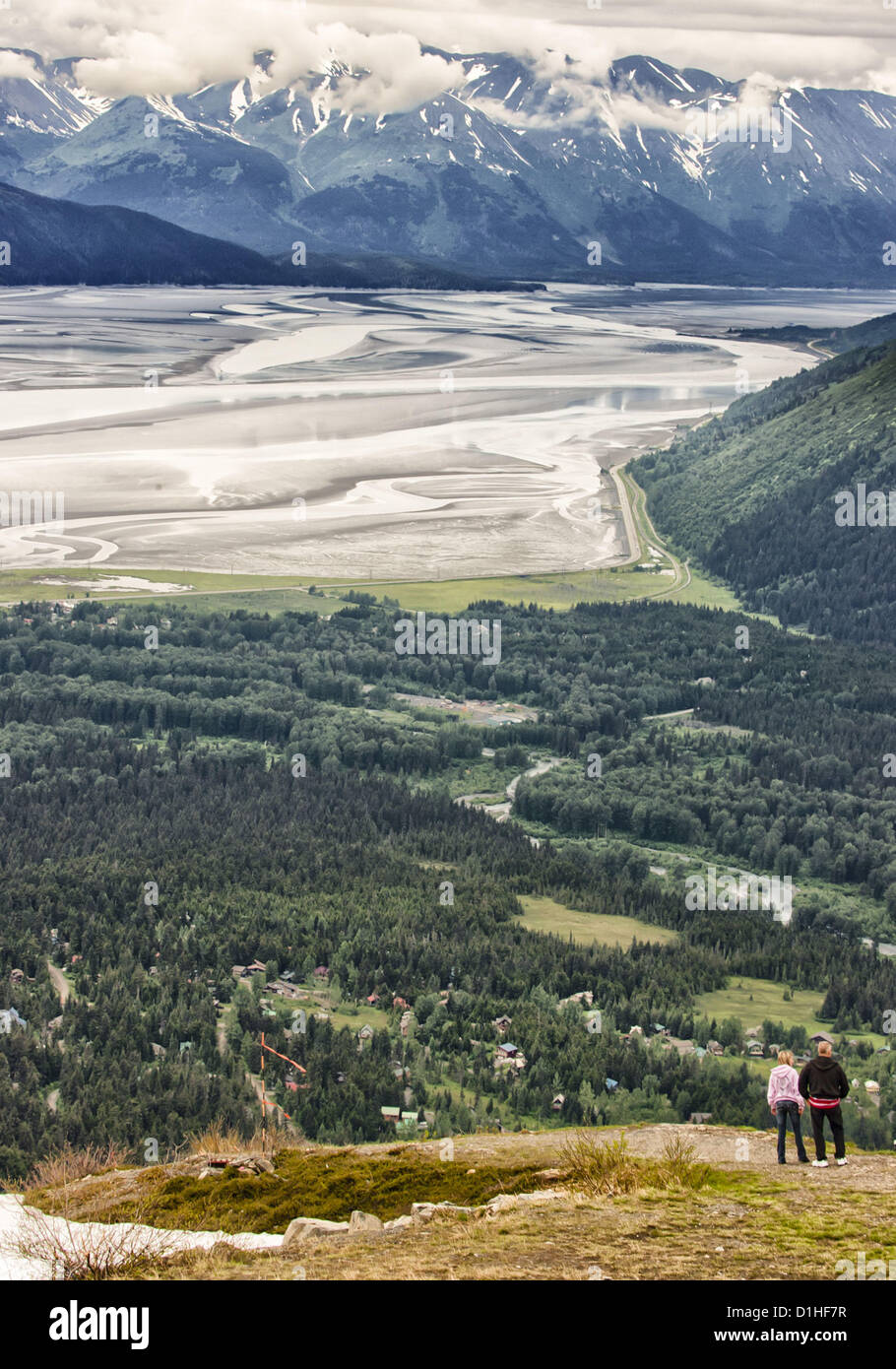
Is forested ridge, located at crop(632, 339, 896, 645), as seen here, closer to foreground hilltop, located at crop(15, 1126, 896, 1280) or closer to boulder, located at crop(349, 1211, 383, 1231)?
foreground hilltop, located at crop(15, 1126, 896, 1280)

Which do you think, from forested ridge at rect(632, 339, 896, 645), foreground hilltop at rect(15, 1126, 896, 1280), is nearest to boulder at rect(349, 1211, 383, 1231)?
foreground hilltop at rect(15, 1126, 896, 1280)

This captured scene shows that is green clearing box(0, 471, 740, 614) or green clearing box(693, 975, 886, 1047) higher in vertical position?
green clearing box(0, 471, 740, 614)

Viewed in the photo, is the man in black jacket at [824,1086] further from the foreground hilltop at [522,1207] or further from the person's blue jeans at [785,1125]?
the foreground hilltop at [522,1207]

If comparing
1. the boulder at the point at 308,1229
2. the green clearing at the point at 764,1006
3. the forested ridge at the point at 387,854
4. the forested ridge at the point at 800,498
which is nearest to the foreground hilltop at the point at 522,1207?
the boulder at the point at 308,1229

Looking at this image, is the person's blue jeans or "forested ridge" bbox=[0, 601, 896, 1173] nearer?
the person's blue jeans

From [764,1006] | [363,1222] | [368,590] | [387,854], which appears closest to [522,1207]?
[363,1222]

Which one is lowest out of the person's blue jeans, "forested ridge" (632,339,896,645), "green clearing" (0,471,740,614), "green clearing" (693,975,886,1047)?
"green clearing" (693,975,886,1047)

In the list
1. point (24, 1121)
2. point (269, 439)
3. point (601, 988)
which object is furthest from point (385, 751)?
point (269, 439)
